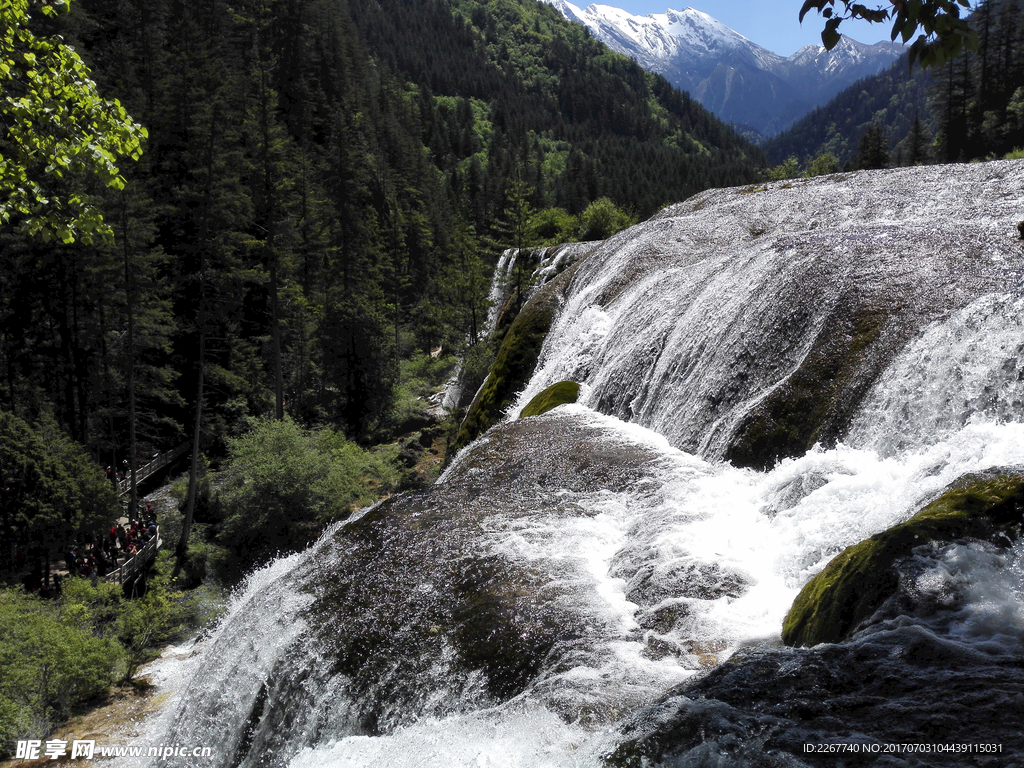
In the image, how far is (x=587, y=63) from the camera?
169 m

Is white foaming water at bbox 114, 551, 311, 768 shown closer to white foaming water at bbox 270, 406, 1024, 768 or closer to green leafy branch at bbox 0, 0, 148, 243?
white foaming water at bbox 270, 406, 1024, 768

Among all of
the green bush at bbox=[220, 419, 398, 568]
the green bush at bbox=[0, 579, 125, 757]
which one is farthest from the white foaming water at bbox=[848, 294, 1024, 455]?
the green bush at bbox=[220, 419, 398, 568]

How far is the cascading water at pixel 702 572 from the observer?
3.47 m

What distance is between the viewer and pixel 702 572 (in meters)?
5.68

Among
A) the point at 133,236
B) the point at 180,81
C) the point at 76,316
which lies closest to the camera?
the point at 133,236

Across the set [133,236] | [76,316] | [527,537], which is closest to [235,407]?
[76,316]

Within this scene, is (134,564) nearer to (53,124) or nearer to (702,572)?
(53,124)

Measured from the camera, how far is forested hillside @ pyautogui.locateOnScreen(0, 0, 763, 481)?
21328 mm

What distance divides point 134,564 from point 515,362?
533 inches

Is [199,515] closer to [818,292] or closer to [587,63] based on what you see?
[818,292]

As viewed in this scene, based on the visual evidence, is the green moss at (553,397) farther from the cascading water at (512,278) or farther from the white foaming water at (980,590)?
the white foaming water at (980,590)

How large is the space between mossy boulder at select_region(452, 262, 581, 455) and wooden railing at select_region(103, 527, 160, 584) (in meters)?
10.6

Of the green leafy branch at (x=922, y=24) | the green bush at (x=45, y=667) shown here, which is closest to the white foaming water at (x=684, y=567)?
the green leafy branch at (x=922, y=24)

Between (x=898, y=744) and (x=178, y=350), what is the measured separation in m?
31.5
